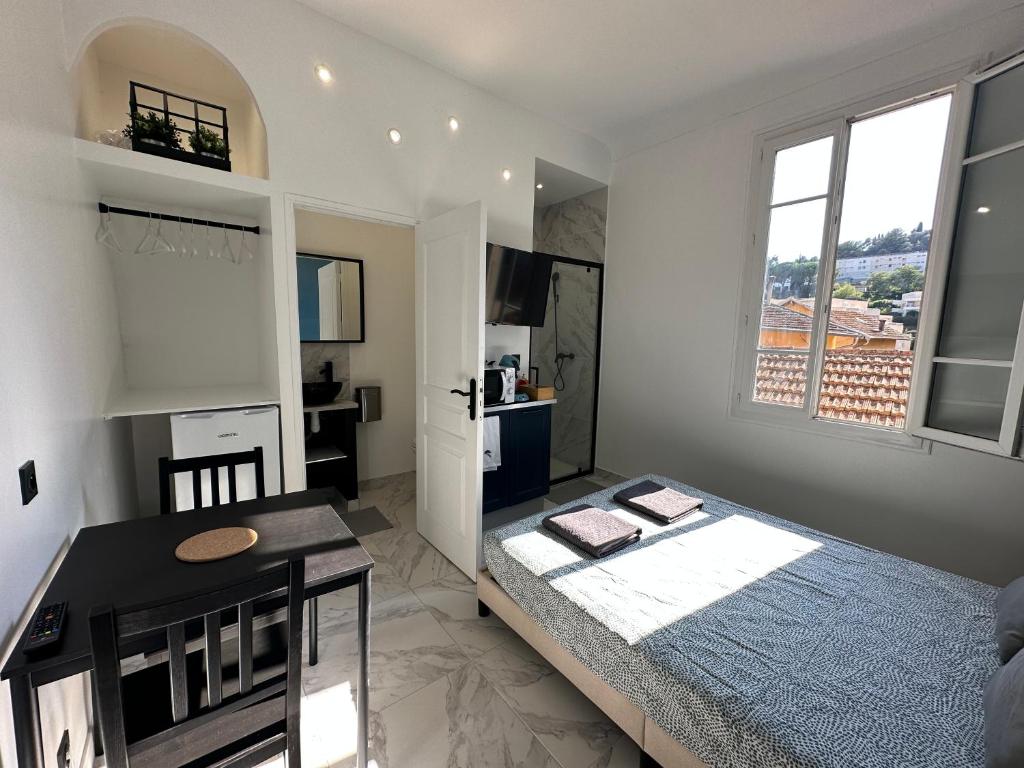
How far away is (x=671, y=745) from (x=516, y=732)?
59cm

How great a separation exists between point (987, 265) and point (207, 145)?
158 inches

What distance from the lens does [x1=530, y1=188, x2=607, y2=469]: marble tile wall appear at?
13.7ft

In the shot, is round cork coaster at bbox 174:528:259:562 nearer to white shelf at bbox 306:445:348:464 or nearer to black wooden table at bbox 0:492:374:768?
black wooden table at bbox 0:492:374:768

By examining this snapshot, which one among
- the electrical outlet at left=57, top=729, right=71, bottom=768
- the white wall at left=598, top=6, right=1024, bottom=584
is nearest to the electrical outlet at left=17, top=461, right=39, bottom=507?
the electrical outlet at left=57, top=729, right=71, bottom=768

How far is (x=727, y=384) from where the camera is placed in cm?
319

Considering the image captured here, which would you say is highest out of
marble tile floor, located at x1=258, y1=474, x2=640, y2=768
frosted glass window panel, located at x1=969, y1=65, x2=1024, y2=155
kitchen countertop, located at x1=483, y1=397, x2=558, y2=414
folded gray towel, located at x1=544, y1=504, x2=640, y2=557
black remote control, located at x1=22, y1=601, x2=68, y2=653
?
frosted glass window panel, located at x1=969, y1=65, x2=1024, y2=155

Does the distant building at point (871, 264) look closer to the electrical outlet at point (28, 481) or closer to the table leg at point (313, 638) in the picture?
the table leg at point (313, 638)

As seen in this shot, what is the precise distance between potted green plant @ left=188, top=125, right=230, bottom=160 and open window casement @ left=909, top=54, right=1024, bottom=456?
3.74 meters

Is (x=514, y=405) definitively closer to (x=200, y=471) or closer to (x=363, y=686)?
(x=200, y=471)

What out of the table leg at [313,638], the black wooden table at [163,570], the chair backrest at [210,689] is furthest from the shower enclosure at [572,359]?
the chair backrest at [210,689]

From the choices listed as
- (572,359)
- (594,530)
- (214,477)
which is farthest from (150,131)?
(572,359)

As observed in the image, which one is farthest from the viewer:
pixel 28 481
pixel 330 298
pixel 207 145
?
pixel 330 298

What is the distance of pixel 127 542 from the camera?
4.49 ft

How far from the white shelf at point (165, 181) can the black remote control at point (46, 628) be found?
1892 mm
